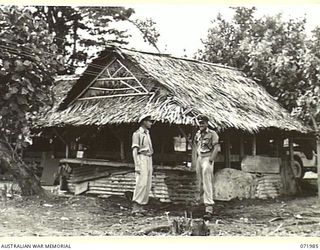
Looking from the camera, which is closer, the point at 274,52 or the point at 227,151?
the point at 227,151

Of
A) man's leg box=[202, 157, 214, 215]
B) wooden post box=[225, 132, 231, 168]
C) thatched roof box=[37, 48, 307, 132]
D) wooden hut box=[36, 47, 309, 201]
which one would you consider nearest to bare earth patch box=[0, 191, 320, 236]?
man's leg box=[202, 157, 214, 215]

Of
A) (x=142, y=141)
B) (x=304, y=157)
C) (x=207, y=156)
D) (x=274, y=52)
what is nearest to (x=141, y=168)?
(x=142, y=141)

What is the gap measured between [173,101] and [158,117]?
409mm

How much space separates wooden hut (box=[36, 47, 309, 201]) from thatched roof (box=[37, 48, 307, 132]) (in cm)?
2

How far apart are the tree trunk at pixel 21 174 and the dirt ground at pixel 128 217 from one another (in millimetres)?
267

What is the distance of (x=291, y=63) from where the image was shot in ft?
40.8

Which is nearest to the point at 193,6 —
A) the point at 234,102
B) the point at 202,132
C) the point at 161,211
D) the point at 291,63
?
the point at 202,132

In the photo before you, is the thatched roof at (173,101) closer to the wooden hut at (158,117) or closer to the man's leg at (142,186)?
the wooden hut at (158,117)

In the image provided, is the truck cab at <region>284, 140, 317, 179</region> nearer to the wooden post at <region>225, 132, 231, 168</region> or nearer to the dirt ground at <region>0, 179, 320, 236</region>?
the wooden post at <region>225, 132, 231, 168</region>

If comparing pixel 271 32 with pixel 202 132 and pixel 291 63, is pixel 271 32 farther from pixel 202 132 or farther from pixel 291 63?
pixel 202 132

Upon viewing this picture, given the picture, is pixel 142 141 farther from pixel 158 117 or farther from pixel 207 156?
pixel 158 117

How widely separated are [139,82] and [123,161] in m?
1.44

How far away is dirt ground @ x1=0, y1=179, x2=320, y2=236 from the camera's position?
6.53 meters

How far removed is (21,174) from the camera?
30.0 ft
